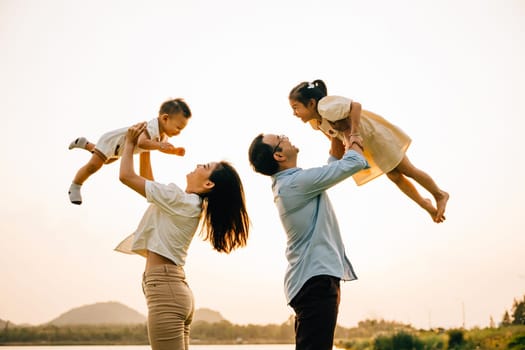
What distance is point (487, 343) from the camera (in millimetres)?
11664

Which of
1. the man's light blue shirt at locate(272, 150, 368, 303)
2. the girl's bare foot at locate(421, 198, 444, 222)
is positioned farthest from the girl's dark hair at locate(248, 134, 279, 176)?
the girl's bare foot at locate(421, 198, 444, 222)

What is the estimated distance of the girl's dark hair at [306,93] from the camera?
4512mm

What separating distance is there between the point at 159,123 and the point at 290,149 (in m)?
2.04

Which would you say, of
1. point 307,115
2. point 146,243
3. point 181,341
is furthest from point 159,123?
point 181,341

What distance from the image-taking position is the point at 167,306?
3053mm

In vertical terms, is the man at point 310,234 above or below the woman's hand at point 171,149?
below

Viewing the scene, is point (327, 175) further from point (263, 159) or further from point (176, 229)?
point (176, 229)

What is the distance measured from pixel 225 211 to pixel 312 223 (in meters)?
0.68

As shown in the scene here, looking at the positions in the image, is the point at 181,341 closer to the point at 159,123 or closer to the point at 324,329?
the point at 324,329

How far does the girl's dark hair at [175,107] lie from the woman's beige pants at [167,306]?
7.22 ft

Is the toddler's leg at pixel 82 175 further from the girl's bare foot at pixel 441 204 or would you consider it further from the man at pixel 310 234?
the girl's bare foot at pixel 441 204

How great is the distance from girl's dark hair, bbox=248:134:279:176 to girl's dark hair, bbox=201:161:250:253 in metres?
0.28

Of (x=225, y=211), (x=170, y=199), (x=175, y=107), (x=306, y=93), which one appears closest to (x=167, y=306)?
(x=170, y=199)

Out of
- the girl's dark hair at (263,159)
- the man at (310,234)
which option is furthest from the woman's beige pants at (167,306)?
the girl's dark hair at (263,159)
